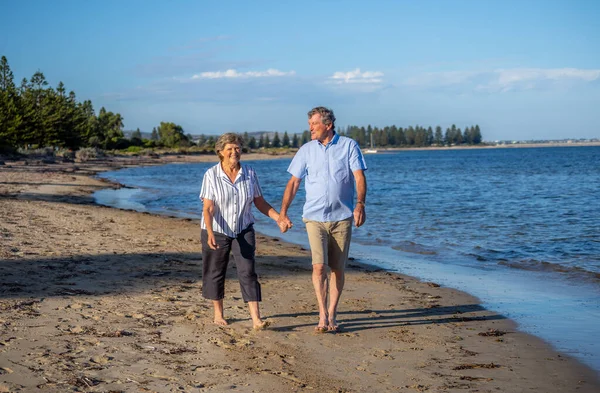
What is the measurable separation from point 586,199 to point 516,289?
21222mm

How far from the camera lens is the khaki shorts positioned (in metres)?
6.37

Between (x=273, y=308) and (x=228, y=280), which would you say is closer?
(x=273, y=308)

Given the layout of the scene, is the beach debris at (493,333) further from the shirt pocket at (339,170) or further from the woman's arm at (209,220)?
the woman's arm at (209,220)

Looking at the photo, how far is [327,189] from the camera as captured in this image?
6281mm

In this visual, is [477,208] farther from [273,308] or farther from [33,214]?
[273,308]

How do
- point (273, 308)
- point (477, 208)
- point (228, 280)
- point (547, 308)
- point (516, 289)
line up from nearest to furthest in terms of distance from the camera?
1. point (273, 308)
2. point (547, 308)
3. point (228, 280)
4. point (516, 289)
5. point (477, 208)

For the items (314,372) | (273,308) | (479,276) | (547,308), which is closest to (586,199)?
(479,276)

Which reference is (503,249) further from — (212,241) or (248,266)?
(212,241)

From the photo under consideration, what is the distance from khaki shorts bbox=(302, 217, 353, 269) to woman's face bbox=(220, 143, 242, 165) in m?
0.87

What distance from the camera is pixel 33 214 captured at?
623 inches

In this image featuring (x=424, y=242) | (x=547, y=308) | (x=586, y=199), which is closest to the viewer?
(x=547, y=308)

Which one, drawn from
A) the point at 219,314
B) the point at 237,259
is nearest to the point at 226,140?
the point at 237,259

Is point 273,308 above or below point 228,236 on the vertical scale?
below

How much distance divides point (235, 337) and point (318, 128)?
2068mm
